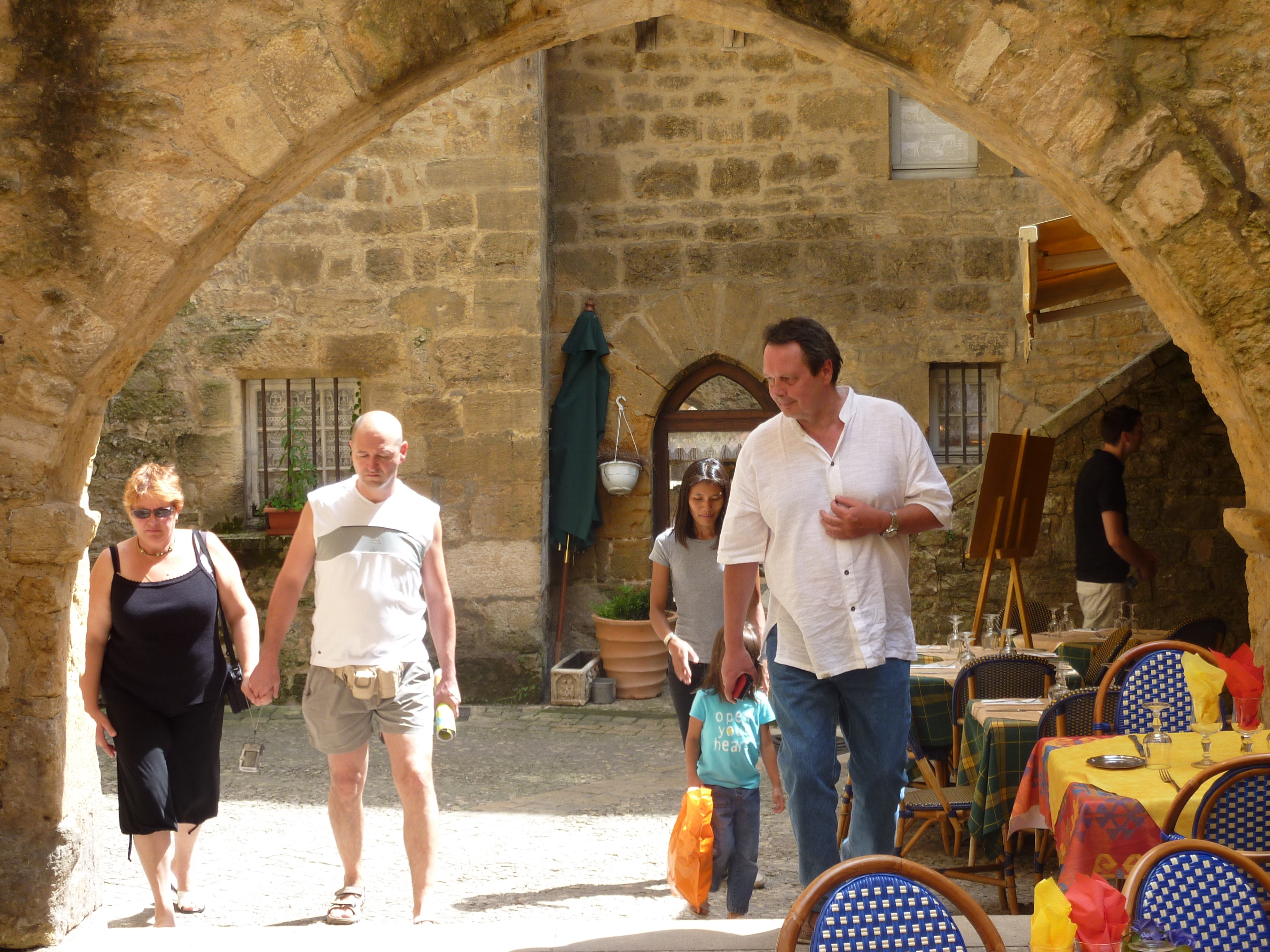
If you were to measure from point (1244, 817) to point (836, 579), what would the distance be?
1037 millimetres

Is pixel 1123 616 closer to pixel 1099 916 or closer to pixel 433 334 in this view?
pixel 1099 916

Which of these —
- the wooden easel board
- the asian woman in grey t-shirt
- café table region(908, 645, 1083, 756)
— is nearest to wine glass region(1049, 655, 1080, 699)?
café table region(908, 645, 1083, 756)

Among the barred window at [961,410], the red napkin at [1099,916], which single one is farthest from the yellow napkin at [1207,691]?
the barred window at [961,410]

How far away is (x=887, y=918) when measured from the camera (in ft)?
6.40

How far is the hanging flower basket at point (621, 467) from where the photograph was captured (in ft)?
27.7

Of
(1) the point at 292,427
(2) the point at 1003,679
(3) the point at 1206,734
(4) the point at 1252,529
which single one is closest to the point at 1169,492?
(2) the point at 1003,679

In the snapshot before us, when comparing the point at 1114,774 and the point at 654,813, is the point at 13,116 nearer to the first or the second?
the point at 1114,774

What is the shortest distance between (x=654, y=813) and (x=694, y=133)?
522 centimetres

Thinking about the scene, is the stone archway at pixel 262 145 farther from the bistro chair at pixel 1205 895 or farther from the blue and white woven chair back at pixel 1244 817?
the bistro chair at pixel 1205 895

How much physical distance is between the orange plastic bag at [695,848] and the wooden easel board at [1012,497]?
2.99 meters

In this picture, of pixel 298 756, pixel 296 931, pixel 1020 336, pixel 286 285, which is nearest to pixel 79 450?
pixel 296 931

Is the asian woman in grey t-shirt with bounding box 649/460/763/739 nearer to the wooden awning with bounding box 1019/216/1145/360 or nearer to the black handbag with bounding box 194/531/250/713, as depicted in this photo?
the black handbag with bounding box 194/531/250/713

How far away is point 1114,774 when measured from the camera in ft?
9.61

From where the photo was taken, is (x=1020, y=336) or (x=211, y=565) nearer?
(x=211, y=565)
